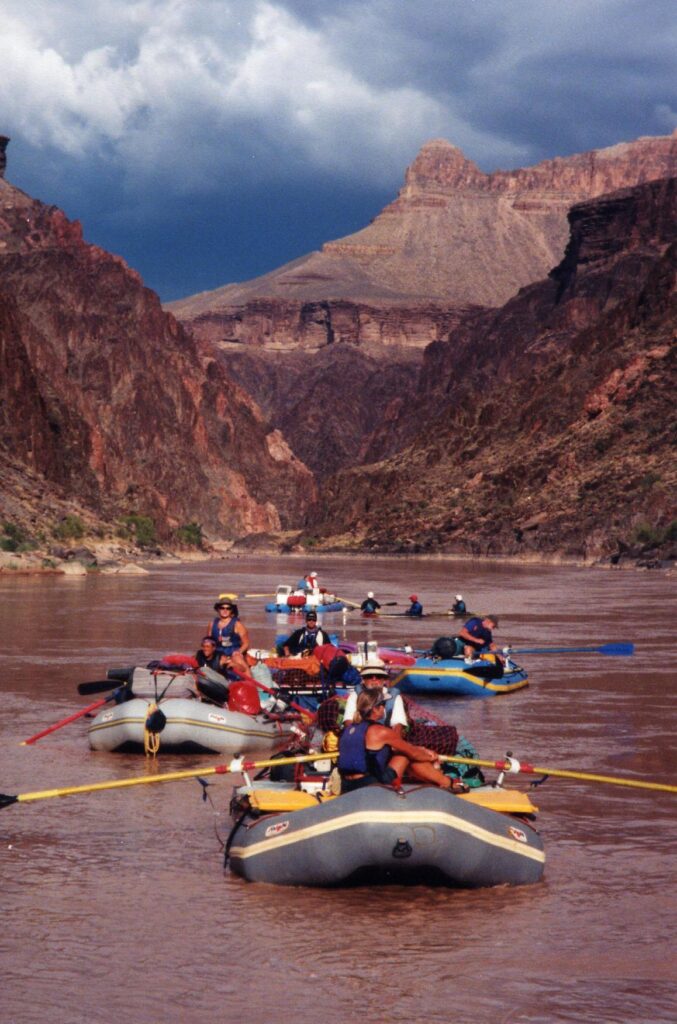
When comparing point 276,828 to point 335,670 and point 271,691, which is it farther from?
point 335,670

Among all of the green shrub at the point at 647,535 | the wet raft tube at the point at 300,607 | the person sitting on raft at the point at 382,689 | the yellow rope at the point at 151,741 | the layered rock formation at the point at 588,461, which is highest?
the layered rock formation at the point at 588,461

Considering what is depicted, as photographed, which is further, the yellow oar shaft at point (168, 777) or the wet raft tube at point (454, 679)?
the wet raft tube at point (454, 679)

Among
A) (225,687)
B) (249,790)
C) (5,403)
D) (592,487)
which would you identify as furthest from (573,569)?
(249,790)

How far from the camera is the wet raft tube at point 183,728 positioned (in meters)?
21.7

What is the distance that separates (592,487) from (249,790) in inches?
5471

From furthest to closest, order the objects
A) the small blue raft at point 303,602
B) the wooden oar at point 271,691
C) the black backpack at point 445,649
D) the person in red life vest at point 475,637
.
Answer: the small blue raft at point 303,602 → the person in red life vest at point 475,637 → the black backpack at point 445,649 → the wooden oar at point 271,691

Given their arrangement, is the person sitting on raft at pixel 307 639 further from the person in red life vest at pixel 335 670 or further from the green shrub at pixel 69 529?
the green shrub at pixel 69 529

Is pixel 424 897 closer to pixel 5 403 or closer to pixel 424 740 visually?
pixel 424 740

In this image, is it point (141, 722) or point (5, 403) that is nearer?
point (141, 722)

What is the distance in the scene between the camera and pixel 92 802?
19125 mm

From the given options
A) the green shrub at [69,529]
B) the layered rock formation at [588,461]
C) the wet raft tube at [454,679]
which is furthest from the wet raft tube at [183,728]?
the layered rock formation at [588,461]

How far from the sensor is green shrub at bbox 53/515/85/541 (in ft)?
367

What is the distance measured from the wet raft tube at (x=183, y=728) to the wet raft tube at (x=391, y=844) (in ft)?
22.6

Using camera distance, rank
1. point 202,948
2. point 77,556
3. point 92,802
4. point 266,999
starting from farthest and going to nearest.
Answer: point 77,556
point 92,802
point 202,948
point 266,999
